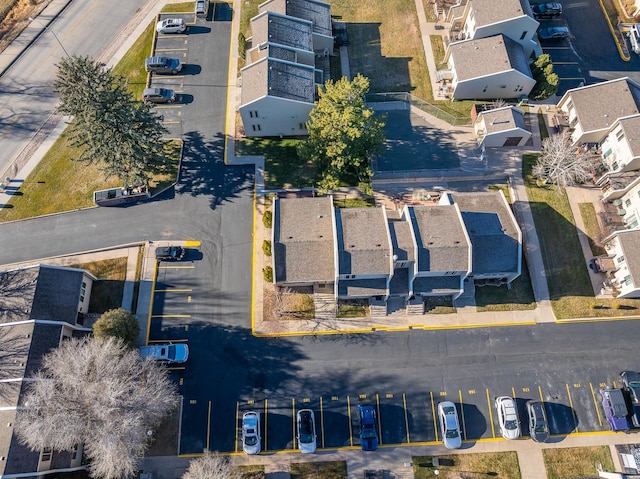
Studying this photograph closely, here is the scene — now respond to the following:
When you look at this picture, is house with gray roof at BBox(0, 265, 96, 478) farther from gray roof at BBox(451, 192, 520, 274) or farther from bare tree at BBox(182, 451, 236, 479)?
gray roof at BBox(451, 192, 520, 274)

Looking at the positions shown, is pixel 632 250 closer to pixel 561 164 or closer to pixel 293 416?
pixel 561 164

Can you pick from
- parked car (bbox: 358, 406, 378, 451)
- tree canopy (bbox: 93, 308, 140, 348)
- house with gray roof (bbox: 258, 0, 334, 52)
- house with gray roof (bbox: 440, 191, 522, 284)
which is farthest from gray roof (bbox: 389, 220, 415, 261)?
house with gray roof (bbox: 258, 0, 334, 52)

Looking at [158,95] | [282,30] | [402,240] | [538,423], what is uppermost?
[282,30]

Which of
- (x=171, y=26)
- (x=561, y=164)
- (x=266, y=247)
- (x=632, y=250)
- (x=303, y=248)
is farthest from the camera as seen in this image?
(x=171, y=26)

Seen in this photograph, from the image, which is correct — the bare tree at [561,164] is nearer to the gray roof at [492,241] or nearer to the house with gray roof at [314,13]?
the gray roof at [492,241]

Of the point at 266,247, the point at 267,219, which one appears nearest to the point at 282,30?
the point at 267,219

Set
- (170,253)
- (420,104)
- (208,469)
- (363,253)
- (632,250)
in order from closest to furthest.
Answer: (208,469) < (363,253) < (632,250) < (170,253) < (420,104)

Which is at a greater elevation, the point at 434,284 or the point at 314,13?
the point at 314,13
